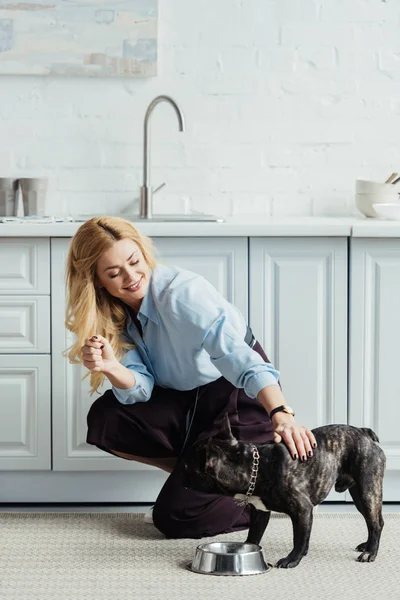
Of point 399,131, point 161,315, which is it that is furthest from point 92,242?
point 399,131

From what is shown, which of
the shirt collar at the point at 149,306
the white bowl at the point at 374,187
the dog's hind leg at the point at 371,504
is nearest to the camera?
the dog's hind leg at the point at 371,504

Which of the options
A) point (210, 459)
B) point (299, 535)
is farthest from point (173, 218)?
point (299, 535)

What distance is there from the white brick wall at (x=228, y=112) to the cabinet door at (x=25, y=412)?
776 mm

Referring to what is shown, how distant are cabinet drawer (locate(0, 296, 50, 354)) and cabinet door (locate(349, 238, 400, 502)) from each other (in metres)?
0.93

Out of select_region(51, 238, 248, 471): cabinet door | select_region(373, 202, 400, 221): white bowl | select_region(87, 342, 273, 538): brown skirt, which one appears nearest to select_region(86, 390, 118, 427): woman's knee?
select_region(87, 342, 273, 538): brown skirt

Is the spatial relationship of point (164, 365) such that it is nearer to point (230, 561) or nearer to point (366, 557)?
point (230, 561)

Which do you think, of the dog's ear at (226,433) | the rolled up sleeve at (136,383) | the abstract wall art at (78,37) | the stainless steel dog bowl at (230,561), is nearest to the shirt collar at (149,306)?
the rolled up sleeve at (136,383)

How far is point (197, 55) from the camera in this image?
3.47 meters

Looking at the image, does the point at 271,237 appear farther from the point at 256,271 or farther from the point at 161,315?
the point at 161,315

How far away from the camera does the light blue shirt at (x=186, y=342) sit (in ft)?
7.63

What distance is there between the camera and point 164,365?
8.63 feet

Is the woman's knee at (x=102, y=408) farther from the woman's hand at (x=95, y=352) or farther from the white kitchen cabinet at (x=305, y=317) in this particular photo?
the white kitchen cabinet at (x=305, y=317)

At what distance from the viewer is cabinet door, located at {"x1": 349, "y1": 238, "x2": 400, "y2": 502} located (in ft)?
9.62

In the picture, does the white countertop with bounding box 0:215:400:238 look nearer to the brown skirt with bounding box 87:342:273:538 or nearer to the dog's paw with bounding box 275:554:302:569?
the brown skirt with bounding box 87:342:273:538
